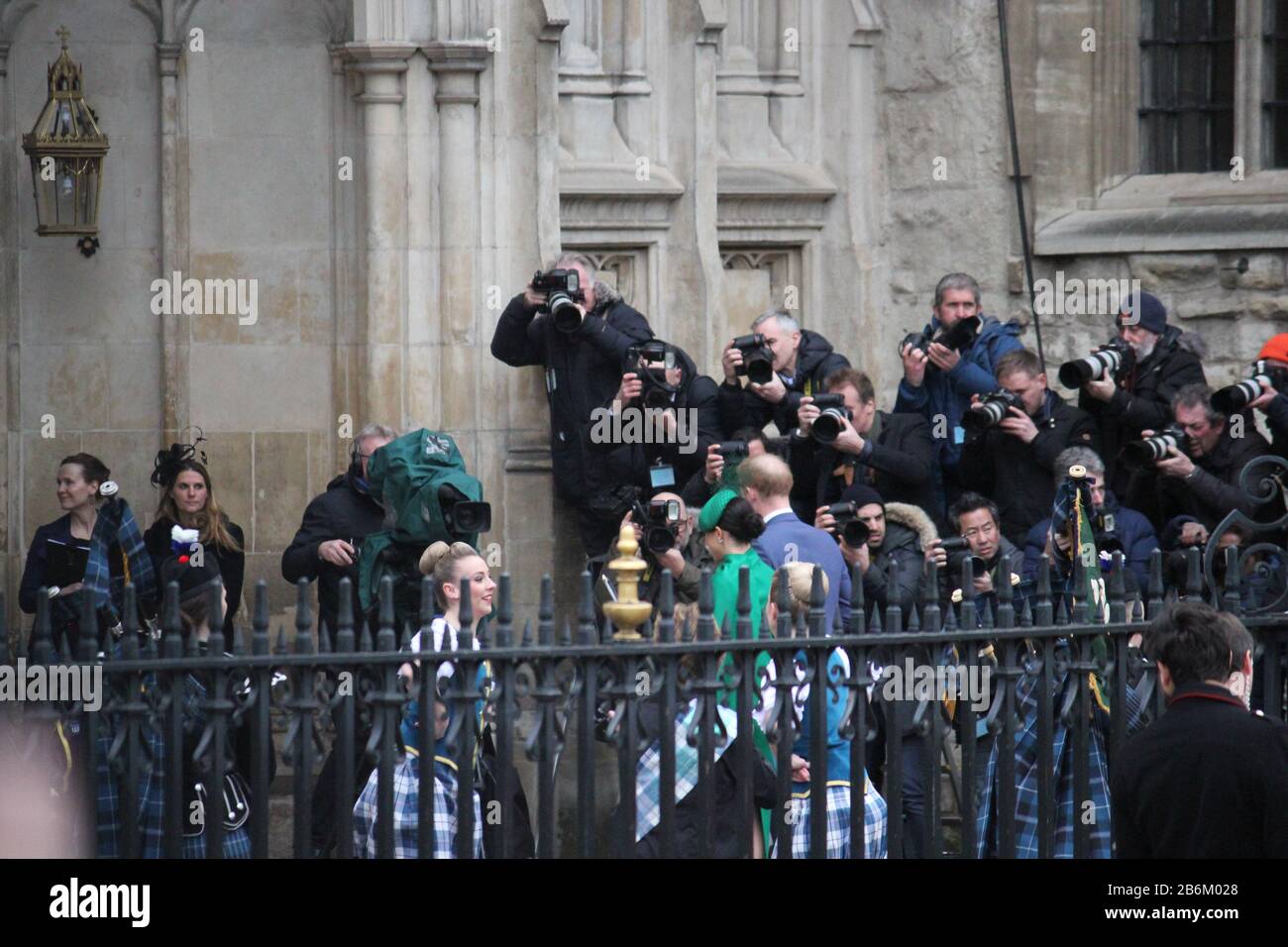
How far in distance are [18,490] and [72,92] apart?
5.91 feet

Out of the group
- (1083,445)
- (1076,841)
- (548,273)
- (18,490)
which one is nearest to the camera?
(1076,841)

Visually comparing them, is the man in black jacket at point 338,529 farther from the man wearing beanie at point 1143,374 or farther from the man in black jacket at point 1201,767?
the man in black jacket at point 1201,767

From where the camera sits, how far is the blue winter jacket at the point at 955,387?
1024 cm

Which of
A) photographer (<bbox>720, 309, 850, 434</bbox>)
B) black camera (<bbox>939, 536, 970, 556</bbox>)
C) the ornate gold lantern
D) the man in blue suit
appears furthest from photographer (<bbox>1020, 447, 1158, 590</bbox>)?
the ornate gold lantern

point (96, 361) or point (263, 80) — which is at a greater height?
point (263, 80)

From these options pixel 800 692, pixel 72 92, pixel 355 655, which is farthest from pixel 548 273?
pixel 355 655

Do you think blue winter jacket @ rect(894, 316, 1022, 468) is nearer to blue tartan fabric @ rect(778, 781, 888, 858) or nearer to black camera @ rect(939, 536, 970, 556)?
black camera @ rect(939, 536, 970, 556)

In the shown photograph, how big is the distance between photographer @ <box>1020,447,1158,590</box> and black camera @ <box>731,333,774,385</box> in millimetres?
1439

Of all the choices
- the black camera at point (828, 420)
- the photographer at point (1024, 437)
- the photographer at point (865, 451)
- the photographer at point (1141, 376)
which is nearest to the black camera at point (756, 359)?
the photographer at point (865, 451)

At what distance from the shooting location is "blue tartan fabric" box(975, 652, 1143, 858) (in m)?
6.82

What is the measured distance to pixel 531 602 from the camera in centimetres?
1102

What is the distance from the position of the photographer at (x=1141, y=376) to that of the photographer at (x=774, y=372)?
1.12m

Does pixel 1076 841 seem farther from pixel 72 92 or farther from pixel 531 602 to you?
pixel 72 92

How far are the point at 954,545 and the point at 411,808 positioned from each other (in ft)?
Answer: 9.37
